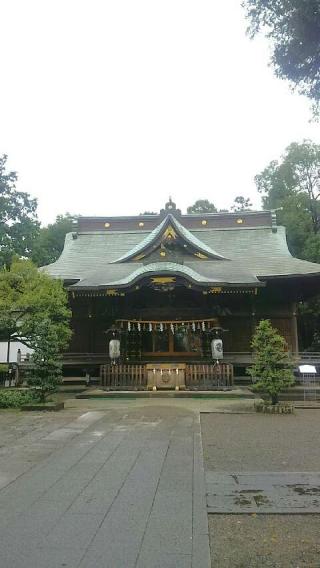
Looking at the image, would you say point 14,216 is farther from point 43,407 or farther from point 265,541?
point 265,541

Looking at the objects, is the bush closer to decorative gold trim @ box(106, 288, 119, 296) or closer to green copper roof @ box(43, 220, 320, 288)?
decorative gold trim @ box(106, 288, 119, 296)

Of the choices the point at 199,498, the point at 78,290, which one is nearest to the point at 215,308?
the point at 78,290

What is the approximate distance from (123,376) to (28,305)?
14.9ft

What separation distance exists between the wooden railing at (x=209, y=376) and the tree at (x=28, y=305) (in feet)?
15.3

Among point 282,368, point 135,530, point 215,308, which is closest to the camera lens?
point 135,530

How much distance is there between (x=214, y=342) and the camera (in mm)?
16797

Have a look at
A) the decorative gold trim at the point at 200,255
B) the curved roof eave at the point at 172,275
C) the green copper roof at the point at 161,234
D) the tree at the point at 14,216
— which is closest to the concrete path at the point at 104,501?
the curved roof eave at the point at 172,275

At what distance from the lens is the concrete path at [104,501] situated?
3.38 metres

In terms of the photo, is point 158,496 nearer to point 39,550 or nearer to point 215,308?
point 39,550

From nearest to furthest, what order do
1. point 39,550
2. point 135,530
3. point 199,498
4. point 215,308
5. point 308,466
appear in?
point 39,550 < point 135,530 < point 199,498 < point 308,466 < point 215,308

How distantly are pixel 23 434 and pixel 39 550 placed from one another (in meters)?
5.54

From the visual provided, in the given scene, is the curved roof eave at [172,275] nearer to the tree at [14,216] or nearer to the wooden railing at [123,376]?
the wooden railing at [123,376]

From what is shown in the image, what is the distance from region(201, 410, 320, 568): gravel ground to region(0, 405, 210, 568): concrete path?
21 centimetres

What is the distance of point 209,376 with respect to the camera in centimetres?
1638
